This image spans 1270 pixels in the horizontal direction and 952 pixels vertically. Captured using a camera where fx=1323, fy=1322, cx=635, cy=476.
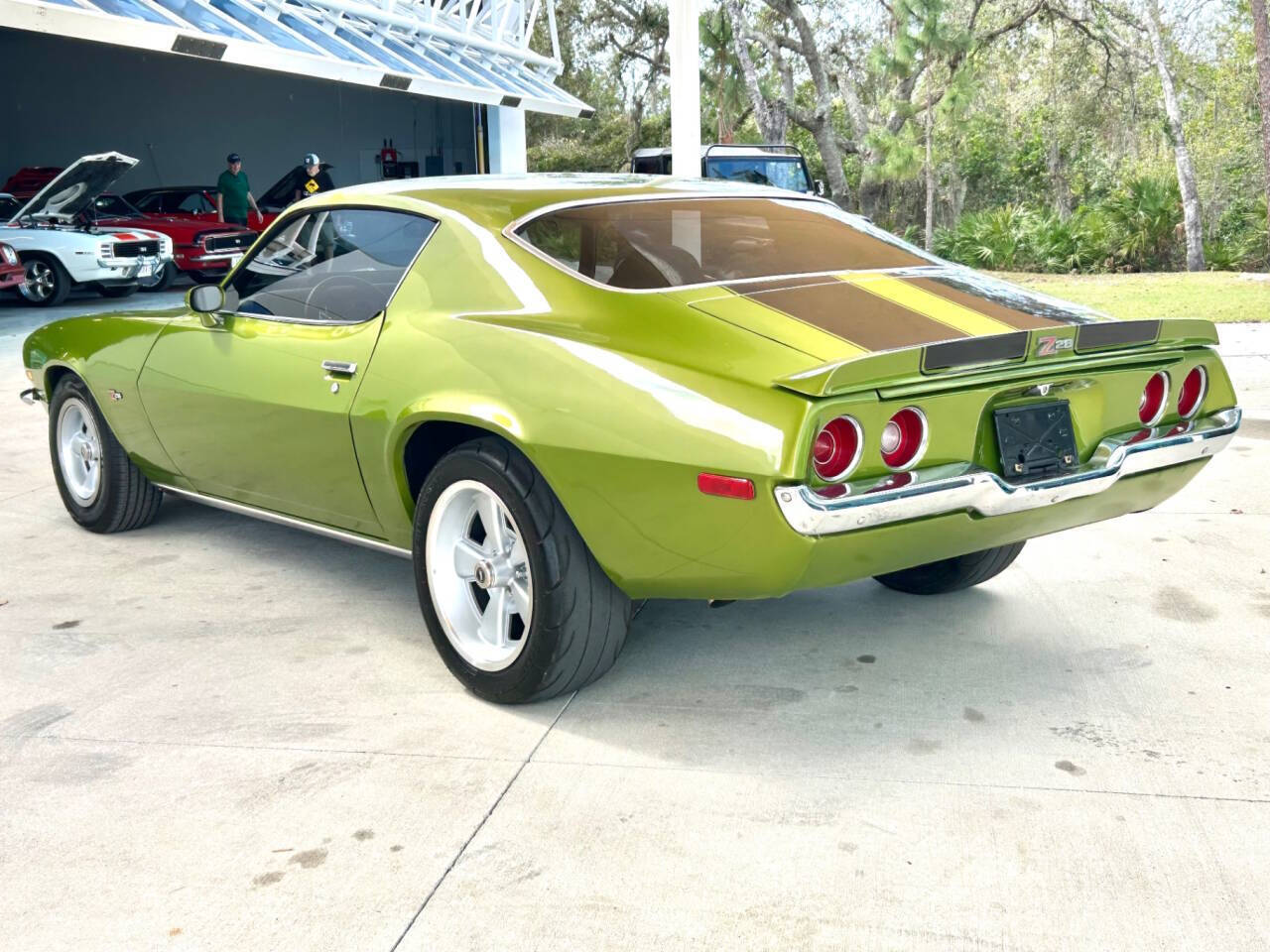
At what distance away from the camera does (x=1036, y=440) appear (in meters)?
3.44

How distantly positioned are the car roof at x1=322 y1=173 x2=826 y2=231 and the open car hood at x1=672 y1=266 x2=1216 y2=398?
66 cm

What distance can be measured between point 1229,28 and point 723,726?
28295mm

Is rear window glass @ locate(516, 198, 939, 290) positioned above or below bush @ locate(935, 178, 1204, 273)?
below

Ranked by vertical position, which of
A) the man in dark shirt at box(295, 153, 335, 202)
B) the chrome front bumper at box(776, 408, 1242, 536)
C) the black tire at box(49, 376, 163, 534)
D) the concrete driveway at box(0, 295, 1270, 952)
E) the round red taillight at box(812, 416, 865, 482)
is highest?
the man in dark shirt at box(295, 153, 335, 202)

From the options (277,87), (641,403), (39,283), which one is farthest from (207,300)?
(277,87)

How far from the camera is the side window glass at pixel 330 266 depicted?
417cm

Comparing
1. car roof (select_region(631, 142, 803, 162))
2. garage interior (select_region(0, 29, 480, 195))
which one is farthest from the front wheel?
garage interior (select_region(0, 29, 480, 195))

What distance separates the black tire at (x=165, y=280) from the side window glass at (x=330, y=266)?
14989 millimetres

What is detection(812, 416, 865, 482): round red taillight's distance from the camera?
10.2ft

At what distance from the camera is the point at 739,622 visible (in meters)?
4.43

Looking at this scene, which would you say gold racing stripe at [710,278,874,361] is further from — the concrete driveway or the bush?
the bush

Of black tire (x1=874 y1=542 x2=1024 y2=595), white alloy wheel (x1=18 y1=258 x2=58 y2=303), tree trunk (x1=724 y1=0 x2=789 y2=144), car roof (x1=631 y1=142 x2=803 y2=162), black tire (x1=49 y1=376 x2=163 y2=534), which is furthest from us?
tree trunk (x1=724 y1=0 x2=789 y2=144)

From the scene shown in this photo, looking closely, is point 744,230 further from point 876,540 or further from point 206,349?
point 206,349

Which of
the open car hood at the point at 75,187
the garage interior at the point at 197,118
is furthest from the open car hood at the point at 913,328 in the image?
the garage interior at the point at 197,118
